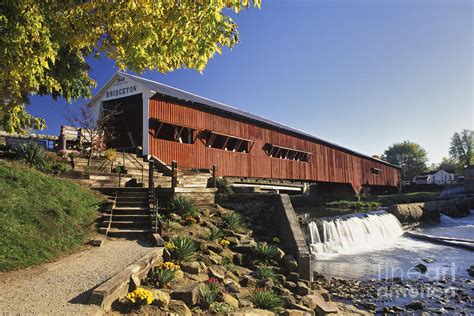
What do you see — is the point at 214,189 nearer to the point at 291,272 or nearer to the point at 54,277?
the point at 291,272

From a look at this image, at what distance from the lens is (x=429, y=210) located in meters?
27.1

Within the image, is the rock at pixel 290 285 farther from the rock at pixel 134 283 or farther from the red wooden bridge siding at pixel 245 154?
the red wooden bridge siding at pixel 245 154

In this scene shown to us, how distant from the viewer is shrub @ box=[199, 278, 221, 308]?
205 inches

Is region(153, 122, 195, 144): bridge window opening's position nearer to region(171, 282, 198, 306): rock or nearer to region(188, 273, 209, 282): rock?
region(188, 273, 209, 282): rock

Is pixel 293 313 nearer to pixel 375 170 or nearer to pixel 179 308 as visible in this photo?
pixel 179 308

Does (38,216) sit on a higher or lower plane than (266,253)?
higher

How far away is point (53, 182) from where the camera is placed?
8.95 m

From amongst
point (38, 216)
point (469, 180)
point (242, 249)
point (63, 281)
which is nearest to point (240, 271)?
point (242, 249)

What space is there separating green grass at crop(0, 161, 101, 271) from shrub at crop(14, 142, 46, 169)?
752mm

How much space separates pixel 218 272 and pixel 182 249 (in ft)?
3.00

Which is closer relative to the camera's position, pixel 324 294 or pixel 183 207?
pixel 324 294

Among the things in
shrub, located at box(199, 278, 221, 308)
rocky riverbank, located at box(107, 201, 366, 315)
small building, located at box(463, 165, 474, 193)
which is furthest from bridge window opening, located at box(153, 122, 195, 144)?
small building, located at box(463, 165, 474, 193)

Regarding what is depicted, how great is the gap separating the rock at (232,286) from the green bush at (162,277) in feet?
3.86

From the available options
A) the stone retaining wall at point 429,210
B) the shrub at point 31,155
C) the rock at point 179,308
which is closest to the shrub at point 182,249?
the rock at point 179,308
